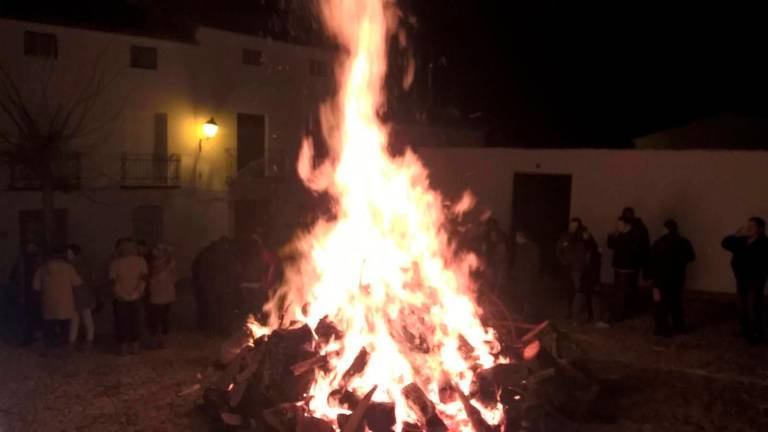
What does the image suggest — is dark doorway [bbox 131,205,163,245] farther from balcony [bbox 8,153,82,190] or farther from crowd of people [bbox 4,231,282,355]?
crowd of people [bbox 4,231,282,355]

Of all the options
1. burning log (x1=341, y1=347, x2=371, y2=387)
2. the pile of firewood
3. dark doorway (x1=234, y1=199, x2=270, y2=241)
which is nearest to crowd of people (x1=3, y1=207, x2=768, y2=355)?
the pile of firewood

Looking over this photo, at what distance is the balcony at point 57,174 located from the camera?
53.2 ft

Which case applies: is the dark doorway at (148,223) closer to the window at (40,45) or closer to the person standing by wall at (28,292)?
the window at (40,45)

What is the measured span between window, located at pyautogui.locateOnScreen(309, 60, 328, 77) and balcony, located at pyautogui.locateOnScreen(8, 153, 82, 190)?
851 centimetres

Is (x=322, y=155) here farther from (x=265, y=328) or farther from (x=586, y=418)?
(x=586, y=418)

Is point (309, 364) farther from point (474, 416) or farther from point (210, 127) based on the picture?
point (210, 127)

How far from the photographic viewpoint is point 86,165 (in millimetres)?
17750

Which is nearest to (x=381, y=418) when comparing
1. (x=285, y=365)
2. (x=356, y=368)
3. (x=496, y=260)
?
(x=356, y=368)

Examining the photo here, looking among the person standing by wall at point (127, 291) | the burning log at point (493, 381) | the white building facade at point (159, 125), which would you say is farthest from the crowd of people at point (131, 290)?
the white building facade at point (159, 125)

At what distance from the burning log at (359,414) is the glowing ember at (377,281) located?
0.24m

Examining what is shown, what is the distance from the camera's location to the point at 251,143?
22.1m

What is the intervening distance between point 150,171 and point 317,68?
7088mm

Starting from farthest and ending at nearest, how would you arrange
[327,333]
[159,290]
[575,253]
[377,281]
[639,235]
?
[639,235], [575,253], [159,290], [377,281], [327,333]

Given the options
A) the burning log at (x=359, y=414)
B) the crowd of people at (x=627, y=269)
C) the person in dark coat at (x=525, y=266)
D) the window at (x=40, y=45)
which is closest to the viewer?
the burning log at (x=359, y=414)
